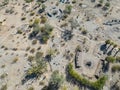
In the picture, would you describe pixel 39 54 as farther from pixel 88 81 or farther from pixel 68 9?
pixel 68 9

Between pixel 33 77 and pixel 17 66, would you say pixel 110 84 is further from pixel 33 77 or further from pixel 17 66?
pixel 17 66

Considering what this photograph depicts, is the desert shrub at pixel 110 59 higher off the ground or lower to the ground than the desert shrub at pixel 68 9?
lower

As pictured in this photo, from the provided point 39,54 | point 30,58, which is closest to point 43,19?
point 39,54

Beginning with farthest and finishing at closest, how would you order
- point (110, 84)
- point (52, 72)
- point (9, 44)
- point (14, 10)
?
point (14, 10) → point (9, 44) → point (52, 72) → point (110, 84)

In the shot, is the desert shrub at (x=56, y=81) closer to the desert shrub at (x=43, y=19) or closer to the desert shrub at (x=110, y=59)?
the desert shrub at (x=110, y=59)

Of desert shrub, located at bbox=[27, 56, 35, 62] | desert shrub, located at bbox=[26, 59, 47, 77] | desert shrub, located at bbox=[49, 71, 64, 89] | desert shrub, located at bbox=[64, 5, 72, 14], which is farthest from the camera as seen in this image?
desert shrub, located at bbox=[64, 5, 72, 14]

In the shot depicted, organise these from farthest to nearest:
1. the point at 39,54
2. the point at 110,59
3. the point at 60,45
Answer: the point at 60,45, the point at 39,54, the point at 110,59

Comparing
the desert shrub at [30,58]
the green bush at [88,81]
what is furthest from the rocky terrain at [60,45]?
the desert shrub at [30,58]

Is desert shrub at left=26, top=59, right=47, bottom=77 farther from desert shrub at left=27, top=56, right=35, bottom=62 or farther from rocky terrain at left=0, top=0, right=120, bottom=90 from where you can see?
desert shrub at left=27, top=56, right=35, bottom=62

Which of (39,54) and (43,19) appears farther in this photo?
(43,19)

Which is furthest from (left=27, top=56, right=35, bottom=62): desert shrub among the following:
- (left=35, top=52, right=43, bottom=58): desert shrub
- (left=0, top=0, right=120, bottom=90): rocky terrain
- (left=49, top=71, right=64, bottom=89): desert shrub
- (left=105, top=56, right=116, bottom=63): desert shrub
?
(left=105, top=56, right=116, bottom=63): desert shrub

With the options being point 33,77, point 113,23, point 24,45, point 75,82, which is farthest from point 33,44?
point 113,23
